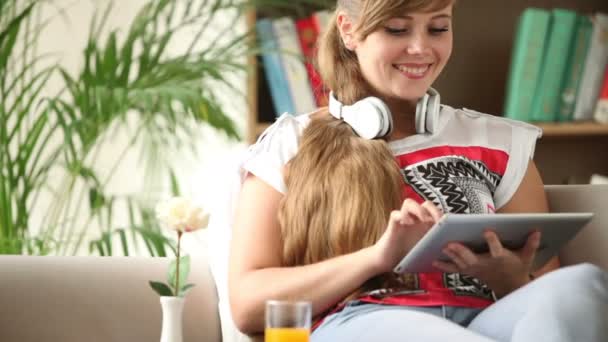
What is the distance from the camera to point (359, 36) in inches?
66.1

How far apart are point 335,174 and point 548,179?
1.42 m

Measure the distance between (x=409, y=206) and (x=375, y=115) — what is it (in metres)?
0.29

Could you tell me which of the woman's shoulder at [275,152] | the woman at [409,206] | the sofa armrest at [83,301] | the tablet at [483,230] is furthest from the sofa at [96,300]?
the tablet at [483,230]

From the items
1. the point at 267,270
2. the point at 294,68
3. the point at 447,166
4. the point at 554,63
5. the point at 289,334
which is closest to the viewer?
the point at 289,334

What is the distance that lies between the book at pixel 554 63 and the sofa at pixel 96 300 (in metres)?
1.00

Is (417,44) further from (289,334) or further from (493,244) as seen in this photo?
(289,334)

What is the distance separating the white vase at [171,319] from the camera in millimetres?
1326

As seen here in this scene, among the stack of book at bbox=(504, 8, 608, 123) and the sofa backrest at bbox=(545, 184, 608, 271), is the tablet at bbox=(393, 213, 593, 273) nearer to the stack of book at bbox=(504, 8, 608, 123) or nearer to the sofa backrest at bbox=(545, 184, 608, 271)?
the sofa backrest at bbox=(545, 184, 608, 271)

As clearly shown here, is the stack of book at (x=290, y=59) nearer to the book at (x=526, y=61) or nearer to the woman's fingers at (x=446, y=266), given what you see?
the book at (x=526, y=61)

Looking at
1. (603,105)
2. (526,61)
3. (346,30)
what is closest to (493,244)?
(346,30)

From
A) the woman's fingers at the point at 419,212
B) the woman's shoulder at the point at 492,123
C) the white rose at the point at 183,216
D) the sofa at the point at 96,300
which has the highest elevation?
the woman's shoulder at the point at 492,123

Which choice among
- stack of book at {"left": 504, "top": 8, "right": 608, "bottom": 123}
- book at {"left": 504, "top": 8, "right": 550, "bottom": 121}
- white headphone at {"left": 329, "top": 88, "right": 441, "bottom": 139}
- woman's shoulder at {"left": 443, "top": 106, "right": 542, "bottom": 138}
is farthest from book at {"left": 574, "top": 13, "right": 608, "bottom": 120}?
white headphone at {"left": 329, "top": 88, "right": 441, "bottom": 139}

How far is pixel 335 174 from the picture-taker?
5.22ft

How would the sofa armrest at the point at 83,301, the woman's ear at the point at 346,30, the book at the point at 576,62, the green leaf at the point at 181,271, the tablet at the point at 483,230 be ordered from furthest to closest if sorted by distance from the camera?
the book at the point at 576,62, the woman's ear at the point at 346,30, the sofa armrest at the point at 83,301, the green leaf at the point at 181,271, the tablet at the point at 483,230
